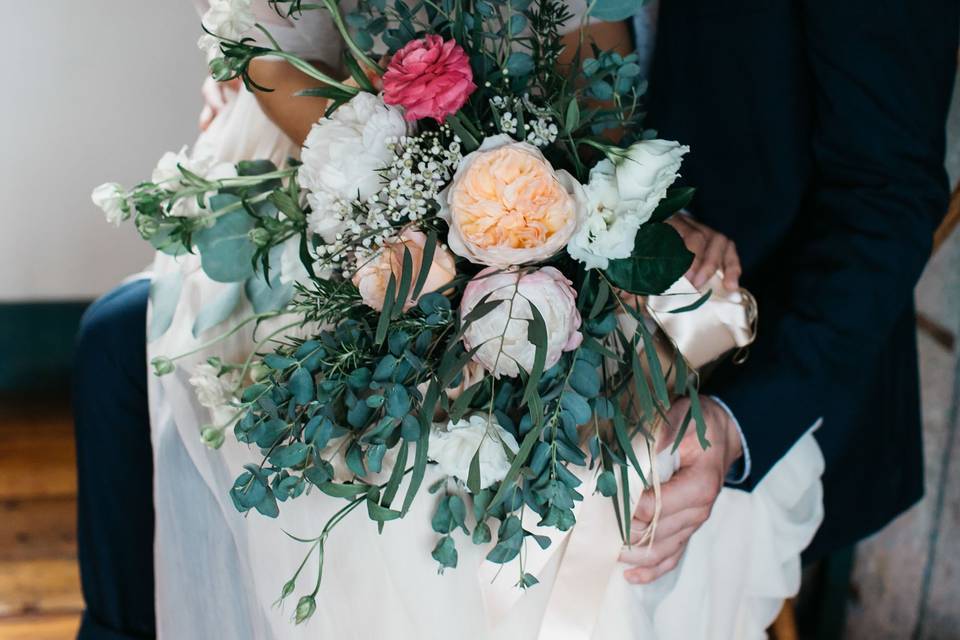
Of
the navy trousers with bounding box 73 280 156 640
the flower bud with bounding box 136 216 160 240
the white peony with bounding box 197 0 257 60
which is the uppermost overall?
the white peony with bounding box 197 0 257 60

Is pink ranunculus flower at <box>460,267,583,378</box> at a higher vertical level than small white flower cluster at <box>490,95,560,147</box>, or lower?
lower

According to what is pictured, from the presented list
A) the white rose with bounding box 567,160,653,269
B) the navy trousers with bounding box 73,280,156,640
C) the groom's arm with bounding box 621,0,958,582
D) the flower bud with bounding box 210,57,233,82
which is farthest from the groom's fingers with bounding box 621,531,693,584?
the navy trousers with bounding box 73,280,156,640

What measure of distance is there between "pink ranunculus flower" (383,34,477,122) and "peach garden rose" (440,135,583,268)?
5 cm

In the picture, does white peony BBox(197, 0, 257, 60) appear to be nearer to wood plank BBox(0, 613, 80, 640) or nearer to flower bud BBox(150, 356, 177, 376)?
flower bud BBox(150, 356, 177, 376)

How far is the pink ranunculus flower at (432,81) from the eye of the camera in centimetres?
64

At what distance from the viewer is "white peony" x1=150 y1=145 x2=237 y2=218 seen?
0.87m

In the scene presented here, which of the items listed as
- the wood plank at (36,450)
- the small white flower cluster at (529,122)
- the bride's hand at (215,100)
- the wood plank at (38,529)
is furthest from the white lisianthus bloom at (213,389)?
the wood plank at (36,450)

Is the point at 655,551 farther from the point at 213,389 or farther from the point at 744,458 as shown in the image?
the point at 213,389

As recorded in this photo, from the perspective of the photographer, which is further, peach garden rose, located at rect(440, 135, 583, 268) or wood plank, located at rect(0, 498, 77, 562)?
wood plank, located at rect(0, 498, 77, 562)

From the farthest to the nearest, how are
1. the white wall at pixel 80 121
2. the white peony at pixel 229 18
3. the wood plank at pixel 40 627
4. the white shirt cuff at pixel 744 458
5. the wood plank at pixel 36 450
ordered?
the white wall at pixel 80 121 → the wood plank at pixel 36 450 → the wood plank at pixel 40 627 → the white shirt cuff at pixel 744 458 → the white peony at pixel 229 18

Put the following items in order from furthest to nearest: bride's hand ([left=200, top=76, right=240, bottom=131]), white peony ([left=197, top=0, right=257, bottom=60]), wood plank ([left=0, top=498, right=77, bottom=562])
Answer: wood plank ([left=0, top=498, right=77, bottom=562]), bride's hand ([left=200, top=76, right=240, bottom=131]), white peony ([left=197, top=0, right=257, bottom=60])

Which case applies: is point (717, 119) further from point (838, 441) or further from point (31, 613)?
point (31, 613)

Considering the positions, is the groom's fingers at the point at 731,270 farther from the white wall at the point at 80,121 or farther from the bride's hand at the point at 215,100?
the white wall at the point at 80,121

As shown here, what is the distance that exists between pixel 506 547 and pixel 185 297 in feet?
1.64
